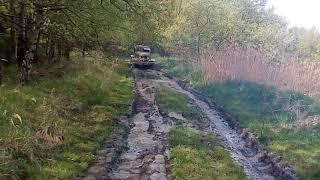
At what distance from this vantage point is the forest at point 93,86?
12039 millimetres

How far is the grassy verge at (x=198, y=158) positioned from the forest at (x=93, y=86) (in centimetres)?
96

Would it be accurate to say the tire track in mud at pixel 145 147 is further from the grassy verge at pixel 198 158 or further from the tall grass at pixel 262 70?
the tall grass at pixel 262 70

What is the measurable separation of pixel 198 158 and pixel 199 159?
9cm

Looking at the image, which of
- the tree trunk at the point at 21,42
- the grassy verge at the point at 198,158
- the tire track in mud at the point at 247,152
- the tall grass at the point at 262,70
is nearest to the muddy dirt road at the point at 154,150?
the tire track in mud at the point at 247,152

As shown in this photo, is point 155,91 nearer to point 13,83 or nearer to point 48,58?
point 48,58

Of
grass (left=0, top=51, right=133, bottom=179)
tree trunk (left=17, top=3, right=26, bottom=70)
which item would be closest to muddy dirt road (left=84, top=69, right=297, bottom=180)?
grass (left=0, top=51, right=133, bottom=179)

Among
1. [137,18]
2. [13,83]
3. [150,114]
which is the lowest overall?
[150,114]

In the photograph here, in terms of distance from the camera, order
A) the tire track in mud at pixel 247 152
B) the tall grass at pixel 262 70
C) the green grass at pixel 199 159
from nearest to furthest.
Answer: the green grass at pixel 199 159 → the tire track in mud at pixel 247 152 → the tall grass at pixel 262 70

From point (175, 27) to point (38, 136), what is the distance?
27.4 meters

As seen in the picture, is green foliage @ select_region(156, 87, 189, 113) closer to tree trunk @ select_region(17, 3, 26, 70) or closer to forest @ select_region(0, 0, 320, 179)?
forest @ select_region(0, 0, 320, 179)

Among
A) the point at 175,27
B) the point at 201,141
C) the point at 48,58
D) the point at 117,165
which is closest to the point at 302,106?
the point at 201,141

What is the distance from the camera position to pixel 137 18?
15422 millimetres

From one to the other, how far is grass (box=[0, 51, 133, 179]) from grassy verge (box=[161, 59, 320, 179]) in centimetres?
516

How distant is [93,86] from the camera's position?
71.8 ft
